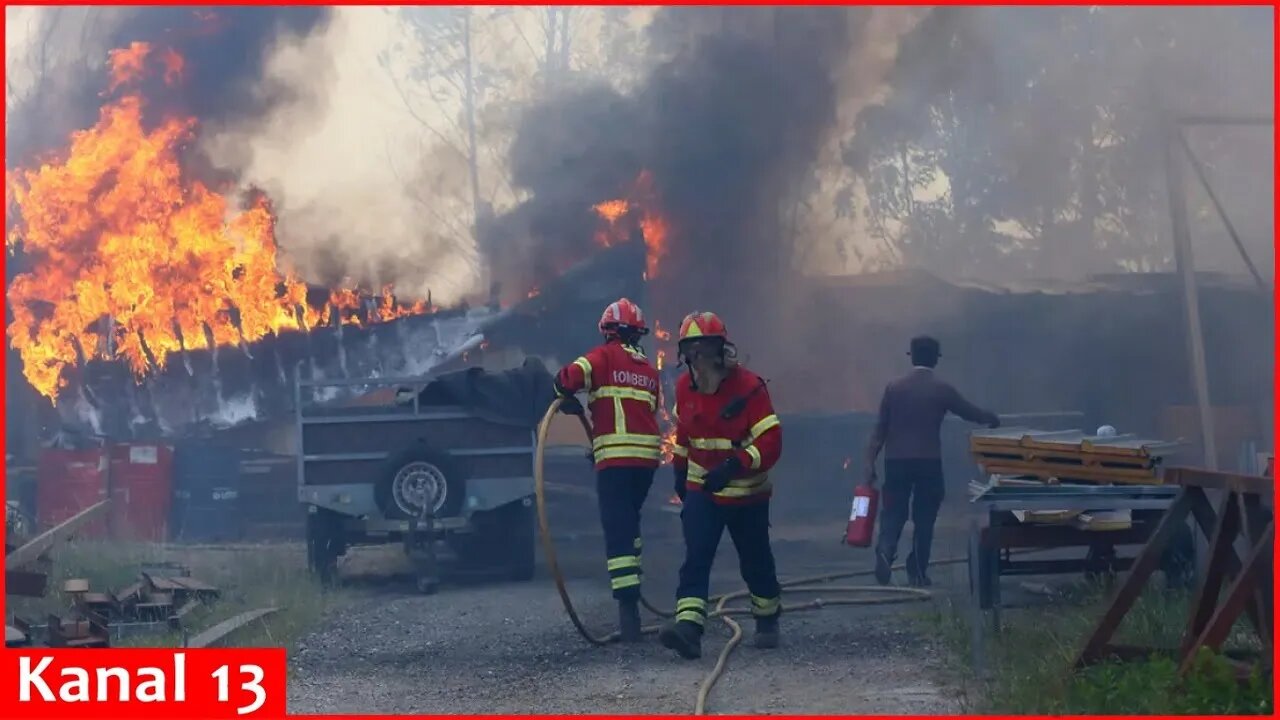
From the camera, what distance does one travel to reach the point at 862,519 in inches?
344

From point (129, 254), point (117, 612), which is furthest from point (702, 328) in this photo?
point (129, 254)

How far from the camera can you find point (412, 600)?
387 inches

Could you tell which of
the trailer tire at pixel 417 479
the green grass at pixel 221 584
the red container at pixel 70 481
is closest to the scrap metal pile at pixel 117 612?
the green grass at pixel 221 584

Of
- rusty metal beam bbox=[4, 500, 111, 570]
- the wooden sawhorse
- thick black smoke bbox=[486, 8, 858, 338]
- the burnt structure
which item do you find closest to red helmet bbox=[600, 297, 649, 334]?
the wooden sawhorse

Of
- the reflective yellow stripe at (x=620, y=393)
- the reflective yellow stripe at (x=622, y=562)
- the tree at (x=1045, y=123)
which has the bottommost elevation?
the reflective yellow stripe at (x=622, y=562)

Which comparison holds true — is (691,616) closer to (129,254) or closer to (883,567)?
(883,567)

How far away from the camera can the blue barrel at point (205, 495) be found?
1556cm

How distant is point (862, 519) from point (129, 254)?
37.6ft

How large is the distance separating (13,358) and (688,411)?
14.5m

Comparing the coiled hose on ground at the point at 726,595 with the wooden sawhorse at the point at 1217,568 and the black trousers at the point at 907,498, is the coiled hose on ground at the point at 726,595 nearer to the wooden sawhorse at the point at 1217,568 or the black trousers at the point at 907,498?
the black trousers at the point at 907,498

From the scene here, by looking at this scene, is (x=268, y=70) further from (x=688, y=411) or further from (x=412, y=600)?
(x=688, y=411)

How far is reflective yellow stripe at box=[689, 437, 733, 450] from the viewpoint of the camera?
6977 millimetres

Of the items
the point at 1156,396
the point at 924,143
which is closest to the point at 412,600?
the point at 1156,396

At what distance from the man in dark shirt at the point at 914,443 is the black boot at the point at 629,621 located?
2579 millimetres
